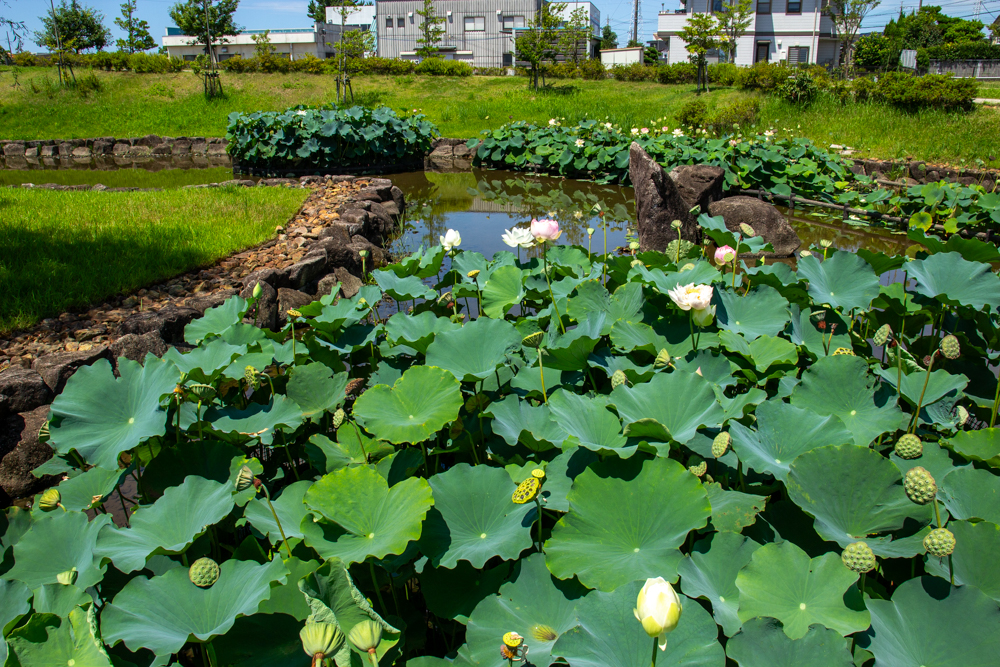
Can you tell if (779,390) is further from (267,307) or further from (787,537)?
(267,307)

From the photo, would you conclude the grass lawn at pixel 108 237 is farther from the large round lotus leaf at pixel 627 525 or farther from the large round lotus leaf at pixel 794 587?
the large round lotus leaf at pixel 794 587

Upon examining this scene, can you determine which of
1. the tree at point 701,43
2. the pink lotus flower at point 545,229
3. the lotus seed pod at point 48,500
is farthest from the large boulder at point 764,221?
the tree at point 701,43

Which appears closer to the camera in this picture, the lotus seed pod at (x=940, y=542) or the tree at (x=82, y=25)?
the lotus seed pod at (x=940, y=542)

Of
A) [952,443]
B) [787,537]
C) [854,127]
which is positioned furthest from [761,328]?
[854,127]

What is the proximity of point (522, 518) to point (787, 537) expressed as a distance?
0.45 m

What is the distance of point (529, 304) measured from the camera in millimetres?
1997

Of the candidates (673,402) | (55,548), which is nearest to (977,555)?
(673,402)

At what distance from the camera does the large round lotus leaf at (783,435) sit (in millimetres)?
1051

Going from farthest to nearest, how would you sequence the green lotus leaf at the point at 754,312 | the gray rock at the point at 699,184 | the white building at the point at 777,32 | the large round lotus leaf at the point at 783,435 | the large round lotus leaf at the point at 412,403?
the white building at the point at 777,32 → the gray rock at the point at 699,184 → the green lotus leaf at the point at 754,312 → the large round lotus leaf at the point at 412,403 → the large round lotus leaf at the point at 783,435

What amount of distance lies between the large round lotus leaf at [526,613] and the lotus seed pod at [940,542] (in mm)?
488

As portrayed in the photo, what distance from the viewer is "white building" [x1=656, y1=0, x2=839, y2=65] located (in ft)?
88.2

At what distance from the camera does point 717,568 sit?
3.08 ft

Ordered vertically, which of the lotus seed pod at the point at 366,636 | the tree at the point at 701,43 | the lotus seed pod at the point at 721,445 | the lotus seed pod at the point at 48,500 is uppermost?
the tree at the point at 701,43

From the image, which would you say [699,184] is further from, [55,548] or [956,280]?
[55,548]
